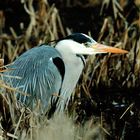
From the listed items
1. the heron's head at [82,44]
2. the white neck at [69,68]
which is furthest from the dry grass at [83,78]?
the heron's head at [82,44]

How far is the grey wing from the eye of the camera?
3.62 m

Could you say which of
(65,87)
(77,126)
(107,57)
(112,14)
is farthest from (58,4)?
(77,126)

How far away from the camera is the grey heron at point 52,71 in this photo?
362cm

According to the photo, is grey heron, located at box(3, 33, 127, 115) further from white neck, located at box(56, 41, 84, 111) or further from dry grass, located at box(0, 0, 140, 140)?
dry grass, located at box(0, 0, 140, 140)

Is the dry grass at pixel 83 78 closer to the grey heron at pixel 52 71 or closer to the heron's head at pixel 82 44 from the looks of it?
the grey heron at pixel 52 71

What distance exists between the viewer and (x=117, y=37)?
15.9ft

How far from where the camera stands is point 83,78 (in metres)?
4.22

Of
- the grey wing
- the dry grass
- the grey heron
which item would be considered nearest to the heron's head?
the grey heron

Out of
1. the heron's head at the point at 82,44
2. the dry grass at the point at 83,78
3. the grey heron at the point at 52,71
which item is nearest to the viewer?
the dry grass at the point at 83,78

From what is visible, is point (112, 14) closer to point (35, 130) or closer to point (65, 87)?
point (65, 87)

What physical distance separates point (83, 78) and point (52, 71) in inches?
21.9

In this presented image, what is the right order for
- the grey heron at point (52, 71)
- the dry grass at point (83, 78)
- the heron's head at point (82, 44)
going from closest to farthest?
the dry grass at point (83, 78), the grey heron at point (52, 71), the heron's head at point (82, 44)

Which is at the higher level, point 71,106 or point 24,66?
point 24,66

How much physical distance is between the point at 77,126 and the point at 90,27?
278cm
